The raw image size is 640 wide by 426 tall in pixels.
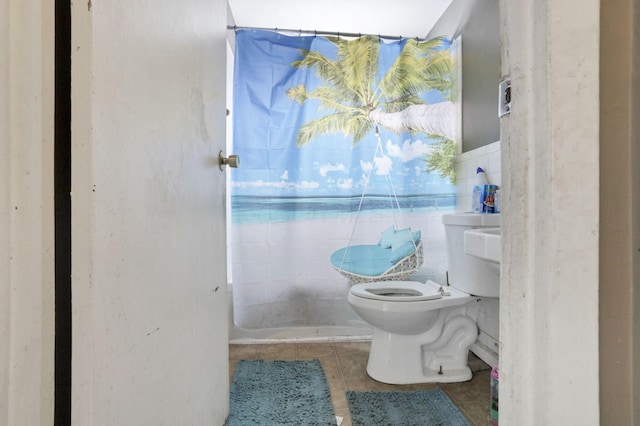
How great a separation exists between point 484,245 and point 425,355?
803mm

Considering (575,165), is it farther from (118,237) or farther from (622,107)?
(118,237)

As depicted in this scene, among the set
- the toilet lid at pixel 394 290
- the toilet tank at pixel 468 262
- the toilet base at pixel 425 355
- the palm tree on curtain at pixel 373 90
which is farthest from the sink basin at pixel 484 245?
the palm tree on curtain at pixel 373 90

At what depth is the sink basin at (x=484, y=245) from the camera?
100cm

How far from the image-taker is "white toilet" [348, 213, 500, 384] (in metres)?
1.46

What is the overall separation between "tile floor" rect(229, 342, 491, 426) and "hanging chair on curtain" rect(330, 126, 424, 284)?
404mm

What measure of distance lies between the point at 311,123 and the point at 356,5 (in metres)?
0.70

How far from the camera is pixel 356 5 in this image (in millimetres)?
1891

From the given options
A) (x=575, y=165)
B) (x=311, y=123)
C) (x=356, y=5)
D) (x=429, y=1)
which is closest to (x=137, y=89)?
(x=575, y=165)

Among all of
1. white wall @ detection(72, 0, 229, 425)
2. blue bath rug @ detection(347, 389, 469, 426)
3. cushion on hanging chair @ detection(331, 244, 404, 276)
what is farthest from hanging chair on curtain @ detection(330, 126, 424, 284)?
white wall @ detection(72, 0, 229, 425)

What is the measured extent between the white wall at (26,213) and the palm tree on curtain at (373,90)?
61.3 inches

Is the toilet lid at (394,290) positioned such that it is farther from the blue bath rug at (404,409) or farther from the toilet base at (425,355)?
the blue bath rug at (404,409)

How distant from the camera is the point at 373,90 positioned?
6.29 feet

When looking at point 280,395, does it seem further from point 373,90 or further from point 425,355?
point 373,90

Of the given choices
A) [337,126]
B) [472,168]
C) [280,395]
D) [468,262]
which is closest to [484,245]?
[468,262]
